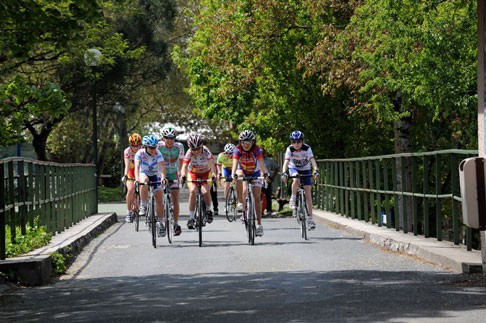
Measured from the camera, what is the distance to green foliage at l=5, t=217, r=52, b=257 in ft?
44.2

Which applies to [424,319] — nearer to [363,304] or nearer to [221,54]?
[363,304]

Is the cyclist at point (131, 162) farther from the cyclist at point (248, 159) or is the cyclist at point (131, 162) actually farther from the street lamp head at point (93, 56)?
the street lamp head at point (93, 56)

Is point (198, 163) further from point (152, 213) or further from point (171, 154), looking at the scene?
point (152, 213)

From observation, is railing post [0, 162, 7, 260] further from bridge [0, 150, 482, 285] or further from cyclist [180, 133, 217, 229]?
cyclist [180, 133, 217, 229]

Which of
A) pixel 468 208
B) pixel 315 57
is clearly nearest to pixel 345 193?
pixel 315 57

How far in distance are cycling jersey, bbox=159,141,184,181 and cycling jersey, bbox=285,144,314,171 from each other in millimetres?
1887

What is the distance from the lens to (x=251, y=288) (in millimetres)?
10422

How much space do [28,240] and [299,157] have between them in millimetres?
5832

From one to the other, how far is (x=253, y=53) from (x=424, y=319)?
23283mm

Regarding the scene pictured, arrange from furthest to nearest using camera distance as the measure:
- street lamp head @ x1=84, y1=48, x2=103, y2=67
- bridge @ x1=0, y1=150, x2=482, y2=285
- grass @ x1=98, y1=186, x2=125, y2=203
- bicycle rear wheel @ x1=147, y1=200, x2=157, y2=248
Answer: grass @ x1=98, y1=186, x2=125, y2=203 → street lamp head @ x1=84, y1=48, x2=103, y2=67 → bicycle rear wheel @ x1=147, y1=200, x2=157, y2=248 → bridge @ x1=0, y1=150, x2=482, y2=285

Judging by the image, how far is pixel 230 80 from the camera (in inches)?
1355

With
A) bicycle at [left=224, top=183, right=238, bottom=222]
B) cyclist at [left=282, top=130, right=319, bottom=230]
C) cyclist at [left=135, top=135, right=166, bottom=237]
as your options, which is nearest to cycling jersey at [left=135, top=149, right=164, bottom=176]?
cyclist at [left=135, top=135, right=166, bottom=237]

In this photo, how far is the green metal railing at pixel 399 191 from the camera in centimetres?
1426

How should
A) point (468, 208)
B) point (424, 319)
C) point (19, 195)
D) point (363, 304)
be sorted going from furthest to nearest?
point (19, 195) → point (363, 304) → point (424, 319) → point (468, 208)
